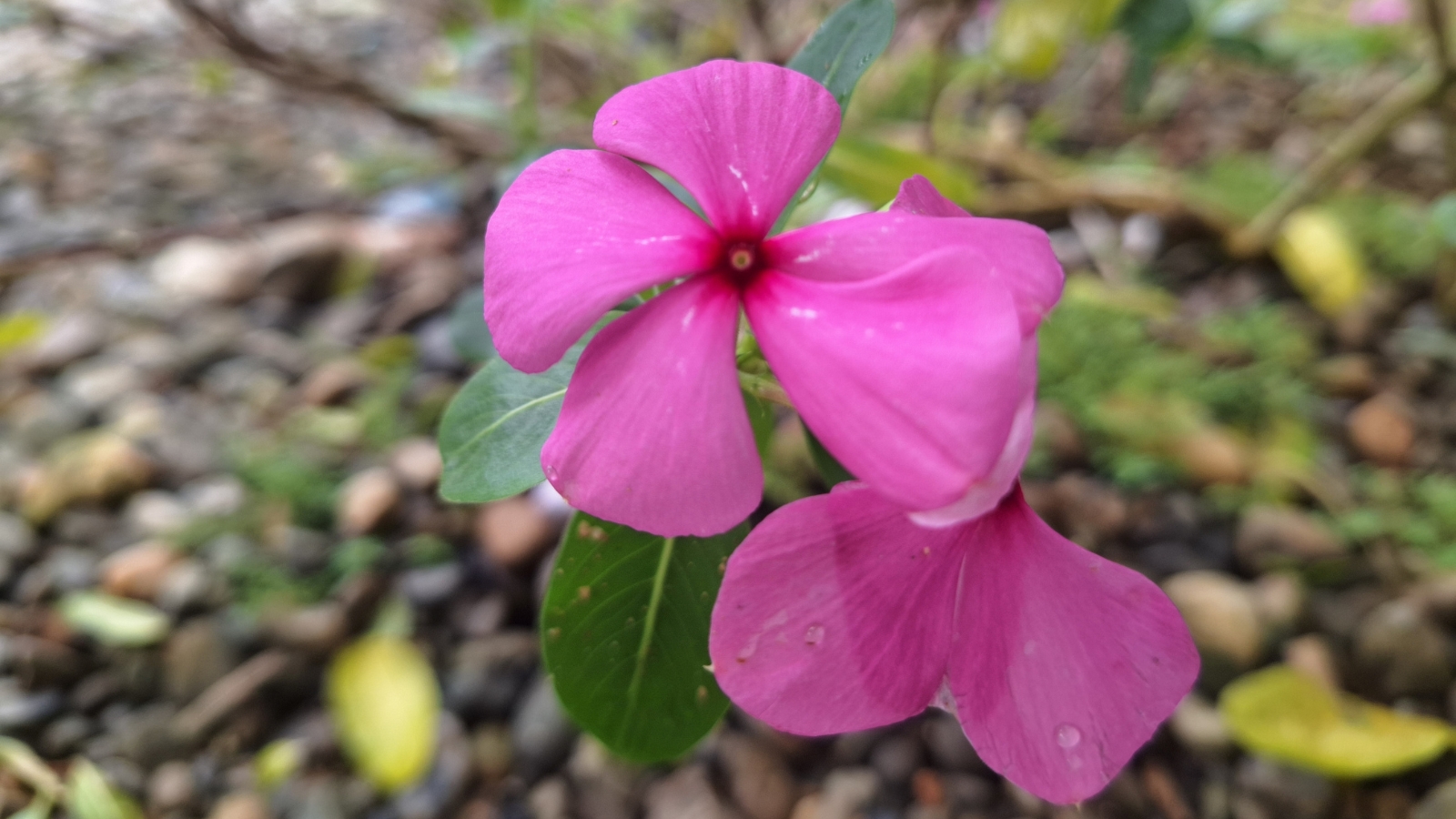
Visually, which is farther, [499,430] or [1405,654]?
[1405,654]

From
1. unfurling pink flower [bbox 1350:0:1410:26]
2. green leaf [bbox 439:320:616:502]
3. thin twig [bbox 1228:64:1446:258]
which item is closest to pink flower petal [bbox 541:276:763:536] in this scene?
green leaf [bbox 439:320:616:502]

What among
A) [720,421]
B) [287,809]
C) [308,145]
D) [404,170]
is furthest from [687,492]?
[308,145]

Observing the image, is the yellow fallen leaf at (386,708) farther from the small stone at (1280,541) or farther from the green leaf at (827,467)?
the small stone at (1280,541)

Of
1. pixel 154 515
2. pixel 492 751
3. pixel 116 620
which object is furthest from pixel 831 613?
pixel 154 515

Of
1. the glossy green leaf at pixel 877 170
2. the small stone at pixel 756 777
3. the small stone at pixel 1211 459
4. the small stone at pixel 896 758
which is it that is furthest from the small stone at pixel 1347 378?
the small stone at pixel 756 777

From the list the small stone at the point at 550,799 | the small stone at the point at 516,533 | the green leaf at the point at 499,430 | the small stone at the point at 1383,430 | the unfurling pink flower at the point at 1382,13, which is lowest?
the small stone at the point at 550,799

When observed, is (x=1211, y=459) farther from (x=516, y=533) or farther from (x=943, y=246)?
(x=943, y=246)
